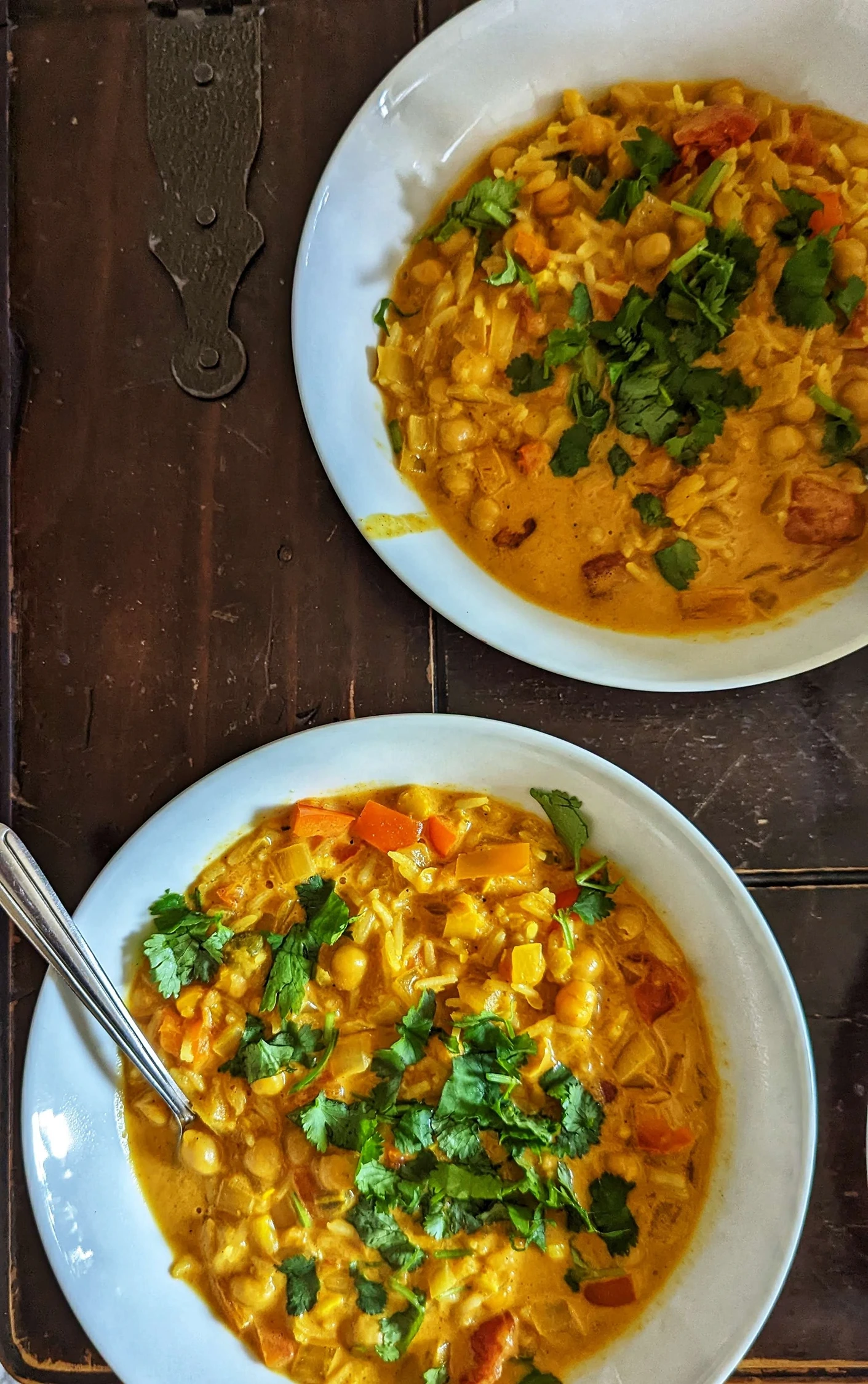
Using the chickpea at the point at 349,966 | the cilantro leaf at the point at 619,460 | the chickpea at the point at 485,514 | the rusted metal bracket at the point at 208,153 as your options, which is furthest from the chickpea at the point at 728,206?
the chickpea at the point at 349,966

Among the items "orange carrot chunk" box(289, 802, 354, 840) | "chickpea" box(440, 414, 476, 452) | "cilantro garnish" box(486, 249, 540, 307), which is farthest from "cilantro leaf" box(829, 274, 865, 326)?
"orange carrot chunk" box(289, 802, 354, 840)

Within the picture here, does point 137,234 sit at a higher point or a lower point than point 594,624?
higher

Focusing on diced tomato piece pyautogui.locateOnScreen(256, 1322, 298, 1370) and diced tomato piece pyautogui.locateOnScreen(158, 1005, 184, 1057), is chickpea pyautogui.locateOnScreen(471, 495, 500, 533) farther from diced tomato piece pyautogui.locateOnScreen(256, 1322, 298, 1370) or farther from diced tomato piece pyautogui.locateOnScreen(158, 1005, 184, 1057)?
diced tomato piece pyautogui.locateOnScreen(256, 1322, 298, 1370)

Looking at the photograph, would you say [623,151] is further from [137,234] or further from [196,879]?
[196,879]

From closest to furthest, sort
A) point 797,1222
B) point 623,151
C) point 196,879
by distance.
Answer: point 797,1222 → point 623,151 → point 196,879

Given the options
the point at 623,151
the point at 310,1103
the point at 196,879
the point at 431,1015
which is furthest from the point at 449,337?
the point at 310,1103

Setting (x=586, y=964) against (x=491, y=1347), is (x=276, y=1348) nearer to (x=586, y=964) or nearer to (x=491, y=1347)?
(x=491, y=1347)
